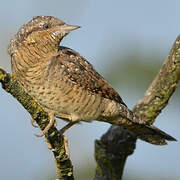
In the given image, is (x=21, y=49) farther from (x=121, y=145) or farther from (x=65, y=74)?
(x=121, y=145)

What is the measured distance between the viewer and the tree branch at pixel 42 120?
3005mm

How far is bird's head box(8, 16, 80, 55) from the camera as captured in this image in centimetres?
400

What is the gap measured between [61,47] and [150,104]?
112 centimetres

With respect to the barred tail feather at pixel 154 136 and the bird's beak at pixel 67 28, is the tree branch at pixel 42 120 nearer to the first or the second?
the bird's beak at pixel 67 28

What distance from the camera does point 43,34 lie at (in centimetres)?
403

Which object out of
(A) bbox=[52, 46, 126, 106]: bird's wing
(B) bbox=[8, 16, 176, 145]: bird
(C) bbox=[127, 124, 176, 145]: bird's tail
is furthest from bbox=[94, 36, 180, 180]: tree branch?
(B) bbox=[8, 16, 176, 145]: bird

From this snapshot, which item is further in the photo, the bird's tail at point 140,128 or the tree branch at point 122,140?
the tree branch at point 122,140

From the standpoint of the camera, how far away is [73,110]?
13.6ft

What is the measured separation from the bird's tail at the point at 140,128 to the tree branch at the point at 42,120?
85cm

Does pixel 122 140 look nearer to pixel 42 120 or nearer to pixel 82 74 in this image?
pixel 82 74

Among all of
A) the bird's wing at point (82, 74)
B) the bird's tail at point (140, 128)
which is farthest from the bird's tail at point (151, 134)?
the bird's wing at point (82, 74)

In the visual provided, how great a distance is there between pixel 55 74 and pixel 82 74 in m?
0.35

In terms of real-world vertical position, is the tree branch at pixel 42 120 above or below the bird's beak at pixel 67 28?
below

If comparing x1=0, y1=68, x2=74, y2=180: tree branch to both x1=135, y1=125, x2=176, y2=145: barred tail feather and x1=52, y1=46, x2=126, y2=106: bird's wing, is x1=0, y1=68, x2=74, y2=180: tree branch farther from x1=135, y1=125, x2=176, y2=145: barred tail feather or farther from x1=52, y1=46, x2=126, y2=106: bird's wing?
x1=135, y1=125, x2=176, y2=145: barred tail feather
